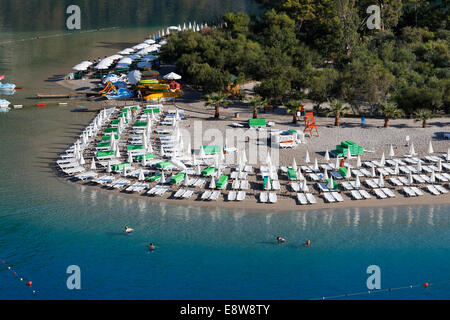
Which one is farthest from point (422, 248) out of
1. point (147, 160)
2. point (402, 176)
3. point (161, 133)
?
A: point (161, 133)

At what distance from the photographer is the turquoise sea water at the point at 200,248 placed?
2781 cm

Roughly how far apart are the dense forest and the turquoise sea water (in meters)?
18.4

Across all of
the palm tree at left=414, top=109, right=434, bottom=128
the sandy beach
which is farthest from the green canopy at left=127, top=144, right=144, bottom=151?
the palm tree at left=414, top=109, right=434, bottom=128

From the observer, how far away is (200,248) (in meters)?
31.5

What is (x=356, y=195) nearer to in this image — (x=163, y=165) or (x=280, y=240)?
(x=280, y=240)

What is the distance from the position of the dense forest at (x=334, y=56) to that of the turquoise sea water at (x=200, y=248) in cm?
1838

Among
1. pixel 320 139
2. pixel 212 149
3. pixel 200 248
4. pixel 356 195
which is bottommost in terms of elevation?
pixel 200 248

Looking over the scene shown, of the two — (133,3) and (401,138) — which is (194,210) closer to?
(401,138)

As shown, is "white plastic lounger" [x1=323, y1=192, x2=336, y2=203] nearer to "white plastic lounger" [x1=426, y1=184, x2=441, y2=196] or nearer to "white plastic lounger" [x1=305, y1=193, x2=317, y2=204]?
"white plastic lounger" [x1=305, y1=193, x2=317, y2=204]

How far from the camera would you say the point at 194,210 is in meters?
35.5

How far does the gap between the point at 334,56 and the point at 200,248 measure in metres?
48.6

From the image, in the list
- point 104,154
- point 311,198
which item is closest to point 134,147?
point 104,154

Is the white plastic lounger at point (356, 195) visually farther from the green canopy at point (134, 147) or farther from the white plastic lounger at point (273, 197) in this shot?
the green canopy at point (134, 147)

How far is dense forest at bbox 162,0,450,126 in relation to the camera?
179 feet
